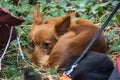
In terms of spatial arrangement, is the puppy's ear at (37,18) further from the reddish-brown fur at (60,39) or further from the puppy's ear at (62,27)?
the puppy's ear at (62,27)

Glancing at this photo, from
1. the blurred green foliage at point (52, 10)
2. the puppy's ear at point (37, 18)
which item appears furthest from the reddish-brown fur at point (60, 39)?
the blurred green foliage at point (52, 10)

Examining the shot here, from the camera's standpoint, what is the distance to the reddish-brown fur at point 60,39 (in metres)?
4.44

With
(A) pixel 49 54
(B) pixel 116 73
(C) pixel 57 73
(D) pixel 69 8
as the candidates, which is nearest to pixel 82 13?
(D) pixel 69 8

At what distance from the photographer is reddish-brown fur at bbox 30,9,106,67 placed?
4438 millimetres

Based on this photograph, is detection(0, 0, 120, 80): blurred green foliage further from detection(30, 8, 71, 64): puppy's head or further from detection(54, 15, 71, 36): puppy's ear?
detection(54, 15, 71, 36): puppy's ear

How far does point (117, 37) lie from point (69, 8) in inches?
37.7

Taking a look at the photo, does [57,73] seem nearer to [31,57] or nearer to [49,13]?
[31,57]

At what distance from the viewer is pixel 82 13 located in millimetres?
5691

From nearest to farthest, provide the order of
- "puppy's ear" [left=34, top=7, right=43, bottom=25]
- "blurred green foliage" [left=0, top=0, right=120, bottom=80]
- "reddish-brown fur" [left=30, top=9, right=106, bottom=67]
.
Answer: "reddish-brown fur" [left=30, top=9, right=106, bottom=67] → "blurred green foliage" [left=0, top=0, right=120, bottom=80] → "puppy's ear" [left=34, top=7, right=43, bottom=25]

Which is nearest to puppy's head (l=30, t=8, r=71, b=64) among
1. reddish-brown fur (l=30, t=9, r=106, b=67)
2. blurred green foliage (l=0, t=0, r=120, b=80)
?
reddish-brown fur (l=30, t=9, r=106, b=67)

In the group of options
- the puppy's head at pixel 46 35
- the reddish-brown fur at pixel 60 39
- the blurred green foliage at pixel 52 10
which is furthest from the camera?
the blurred green foliage at pixel 52 10

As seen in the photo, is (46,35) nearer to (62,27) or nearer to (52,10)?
(62,27)

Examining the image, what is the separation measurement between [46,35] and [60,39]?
211 mm

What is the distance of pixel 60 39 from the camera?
465cm
